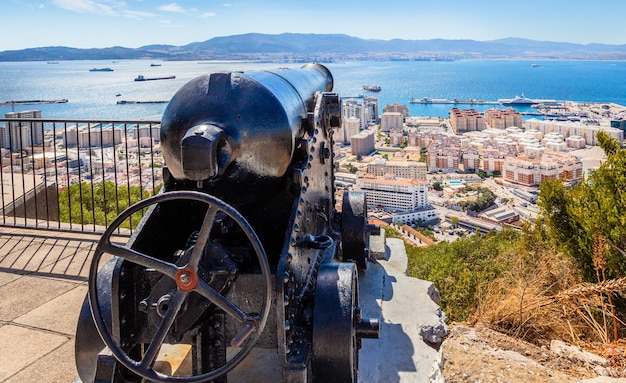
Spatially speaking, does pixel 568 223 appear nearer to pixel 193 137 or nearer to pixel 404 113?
pixel 193 137

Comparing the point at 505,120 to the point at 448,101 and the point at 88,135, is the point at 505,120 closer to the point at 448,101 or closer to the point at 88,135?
the point at 448,101

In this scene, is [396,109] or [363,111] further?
[396,109]

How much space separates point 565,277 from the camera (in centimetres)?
330

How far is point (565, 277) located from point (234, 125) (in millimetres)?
2702

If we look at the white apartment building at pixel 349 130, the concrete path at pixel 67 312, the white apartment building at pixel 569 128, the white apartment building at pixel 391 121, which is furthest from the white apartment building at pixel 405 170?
the concrete path at pixel 67 312

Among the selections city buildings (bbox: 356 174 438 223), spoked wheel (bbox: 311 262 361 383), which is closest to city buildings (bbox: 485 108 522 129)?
city buildings (bbox: 356 174 438 223)

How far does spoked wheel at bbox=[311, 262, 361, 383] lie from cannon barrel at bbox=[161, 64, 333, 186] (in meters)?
0.41

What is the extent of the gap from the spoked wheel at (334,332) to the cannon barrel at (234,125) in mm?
412

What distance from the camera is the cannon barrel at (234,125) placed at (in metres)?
1.47

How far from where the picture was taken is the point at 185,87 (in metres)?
1.60

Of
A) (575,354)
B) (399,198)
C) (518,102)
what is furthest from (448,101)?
(575,354)

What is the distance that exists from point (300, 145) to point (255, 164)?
25 centimetres

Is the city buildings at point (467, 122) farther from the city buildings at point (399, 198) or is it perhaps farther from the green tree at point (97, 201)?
the green tree at point (97, 201)

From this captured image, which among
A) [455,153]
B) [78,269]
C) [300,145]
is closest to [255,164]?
[300,145]
